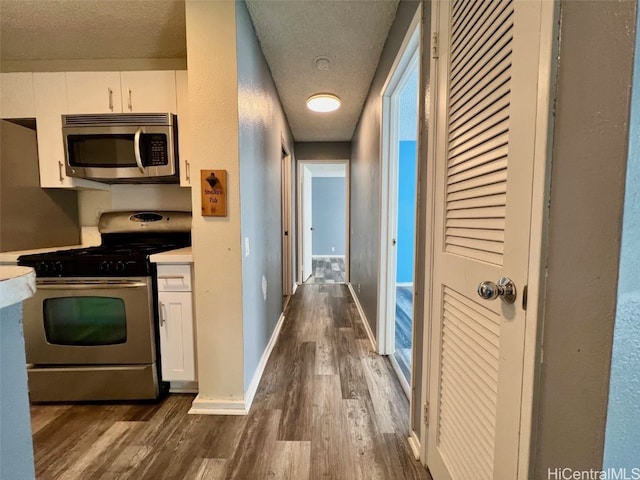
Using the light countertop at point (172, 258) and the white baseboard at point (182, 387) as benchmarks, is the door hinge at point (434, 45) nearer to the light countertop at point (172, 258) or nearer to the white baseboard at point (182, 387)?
A: the light countertop at point (172, 258)

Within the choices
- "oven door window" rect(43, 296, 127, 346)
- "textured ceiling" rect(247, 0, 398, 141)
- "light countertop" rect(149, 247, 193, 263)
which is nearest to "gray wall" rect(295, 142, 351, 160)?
"textured ceiling" rect(247, 0, 398, 141)

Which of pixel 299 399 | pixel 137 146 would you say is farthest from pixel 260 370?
pixel 137 146

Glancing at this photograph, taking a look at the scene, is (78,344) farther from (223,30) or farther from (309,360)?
(223,30)

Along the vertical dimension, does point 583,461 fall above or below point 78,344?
above

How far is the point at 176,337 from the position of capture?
66.2 inches

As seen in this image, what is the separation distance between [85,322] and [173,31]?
1992 millimetres

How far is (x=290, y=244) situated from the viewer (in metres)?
4.06

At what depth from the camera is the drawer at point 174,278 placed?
5.36 feet

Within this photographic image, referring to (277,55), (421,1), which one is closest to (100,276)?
(277,55)

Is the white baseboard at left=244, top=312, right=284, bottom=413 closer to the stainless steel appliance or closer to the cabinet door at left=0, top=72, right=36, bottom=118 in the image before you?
the stainless steel appliance

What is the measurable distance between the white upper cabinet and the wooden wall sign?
73 cm

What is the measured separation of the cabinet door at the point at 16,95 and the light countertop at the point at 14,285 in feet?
6.82

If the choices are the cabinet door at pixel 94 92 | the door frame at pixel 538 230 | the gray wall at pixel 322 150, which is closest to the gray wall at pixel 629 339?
the door frame at pixel 538 230

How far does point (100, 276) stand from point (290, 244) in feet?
8.58
